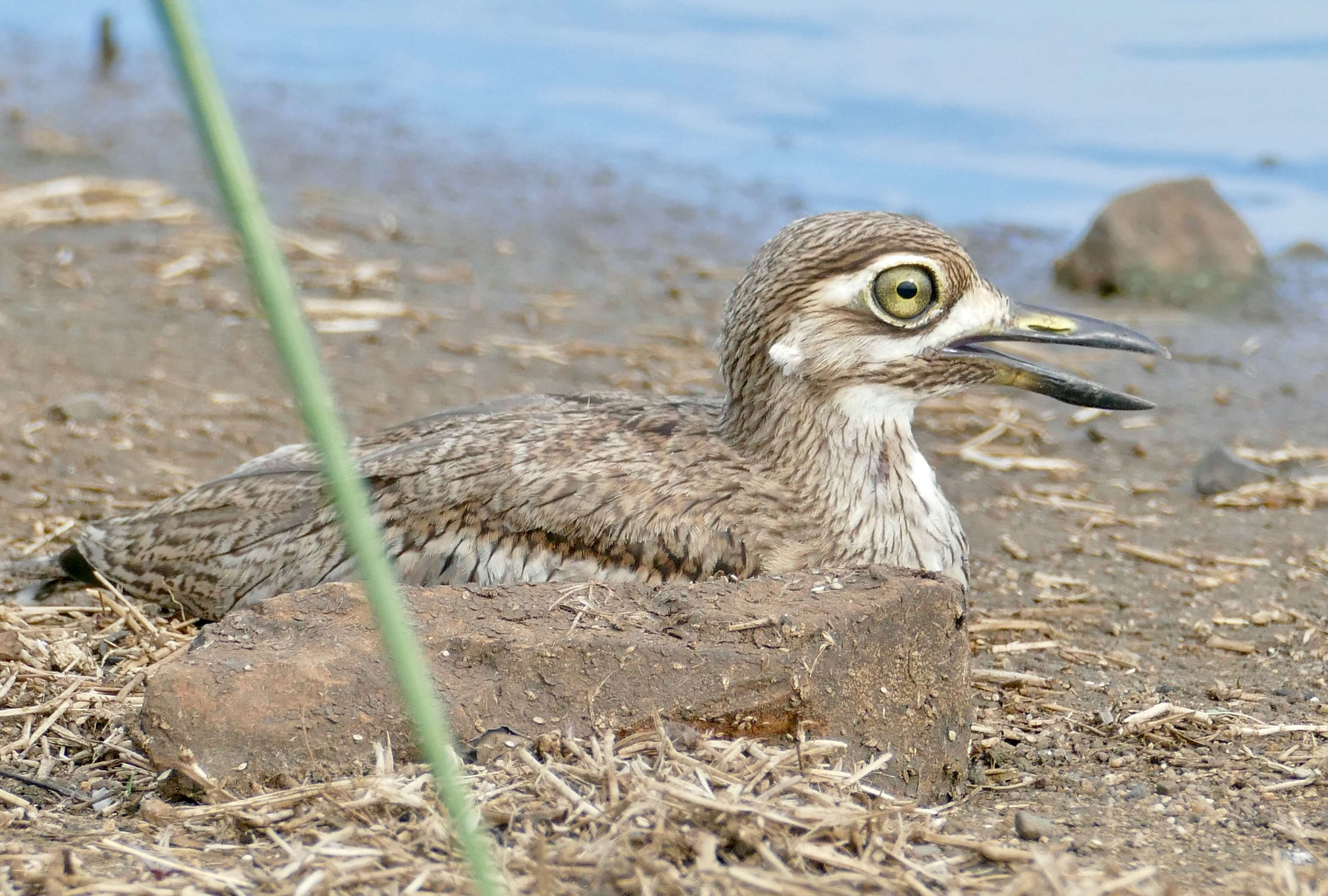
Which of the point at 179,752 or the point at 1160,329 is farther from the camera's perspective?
the point at 1160,329

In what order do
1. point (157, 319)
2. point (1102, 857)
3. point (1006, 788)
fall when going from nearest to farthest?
point (1102, 857) → point (1006, 788) → point (157, 319)

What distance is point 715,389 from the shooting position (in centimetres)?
648

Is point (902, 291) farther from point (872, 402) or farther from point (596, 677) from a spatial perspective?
point (596, 677)

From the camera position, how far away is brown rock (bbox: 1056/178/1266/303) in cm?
824

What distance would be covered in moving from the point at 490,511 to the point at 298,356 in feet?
7.78

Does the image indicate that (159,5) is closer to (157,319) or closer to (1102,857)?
(1102,857)

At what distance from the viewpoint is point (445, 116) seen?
41.0 ft

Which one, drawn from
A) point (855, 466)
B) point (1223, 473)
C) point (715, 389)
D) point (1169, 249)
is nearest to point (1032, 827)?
point (855, 466)

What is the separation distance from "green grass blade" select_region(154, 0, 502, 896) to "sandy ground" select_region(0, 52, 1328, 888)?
168 centimetres

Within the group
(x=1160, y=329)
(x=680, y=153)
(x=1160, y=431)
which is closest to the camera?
(x=1160, y=431)

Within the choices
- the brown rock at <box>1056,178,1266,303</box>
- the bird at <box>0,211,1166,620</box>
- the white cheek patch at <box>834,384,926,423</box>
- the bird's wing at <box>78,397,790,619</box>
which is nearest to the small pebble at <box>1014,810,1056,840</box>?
the bird at <box>0,211,1166,620</box>

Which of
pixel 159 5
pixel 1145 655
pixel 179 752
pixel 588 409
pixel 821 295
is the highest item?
pixel 159 5

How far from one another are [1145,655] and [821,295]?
1.34 metres

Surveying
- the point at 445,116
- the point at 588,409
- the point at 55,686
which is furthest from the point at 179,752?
the point at 445,116
